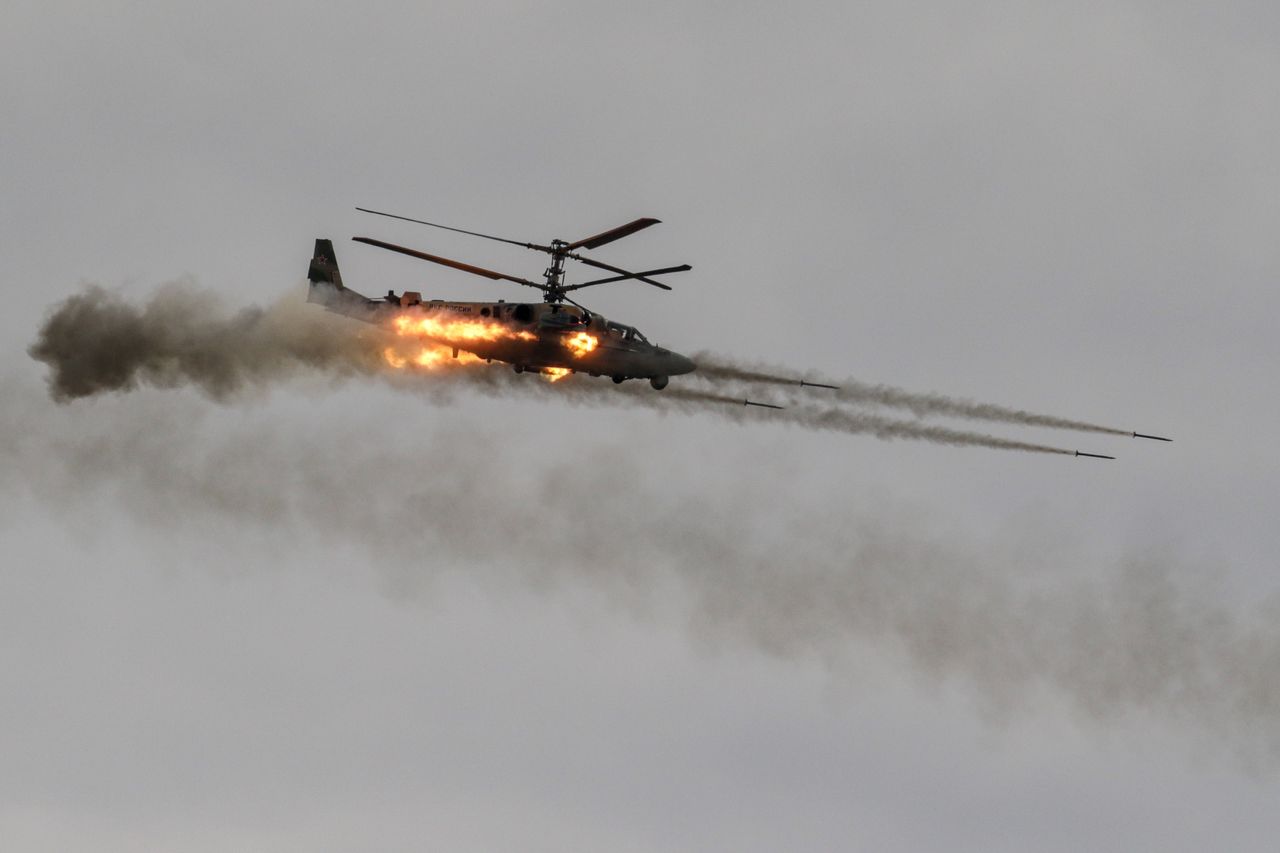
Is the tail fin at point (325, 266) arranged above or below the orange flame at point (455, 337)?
above

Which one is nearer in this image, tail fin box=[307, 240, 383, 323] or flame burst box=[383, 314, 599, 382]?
flame burst box=[383, 314, 599, 382]

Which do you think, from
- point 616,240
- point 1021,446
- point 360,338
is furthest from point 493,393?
point 1021,446

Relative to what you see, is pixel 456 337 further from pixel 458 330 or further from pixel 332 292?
pixel 332 292

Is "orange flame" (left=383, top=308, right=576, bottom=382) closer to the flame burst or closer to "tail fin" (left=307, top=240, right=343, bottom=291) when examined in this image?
the flame burst

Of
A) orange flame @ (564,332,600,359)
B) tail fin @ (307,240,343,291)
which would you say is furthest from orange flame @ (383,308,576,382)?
tail fin @ (307,240,343,291)

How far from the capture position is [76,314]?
82.7 meters

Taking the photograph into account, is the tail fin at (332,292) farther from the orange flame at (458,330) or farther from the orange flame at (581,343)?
the orange flame at (581,343)

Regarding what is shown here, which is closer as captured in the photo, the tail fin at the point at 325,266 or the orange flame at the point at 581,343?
the orange flame at the point at 581,343

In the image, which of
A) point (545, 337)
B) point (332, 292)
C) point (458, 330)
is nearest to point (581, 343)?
point (545, 337)

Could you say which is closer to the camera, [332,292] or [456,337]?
[456,337]

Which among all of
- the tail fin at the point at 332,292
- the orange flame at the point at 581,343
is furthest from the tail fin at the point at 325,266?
the orange flame at the point at 581,343

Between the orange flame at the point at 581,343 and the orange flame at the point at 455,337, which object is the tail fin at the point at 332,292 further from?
the orange flame at the point at 581,343

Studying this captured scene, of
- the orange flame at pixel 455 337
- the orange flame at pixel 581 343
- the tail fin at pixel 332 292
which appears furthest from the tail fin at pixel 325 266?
the orange flame at pixel 581 343

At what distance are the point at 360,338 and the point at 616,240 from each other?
11.5 m
